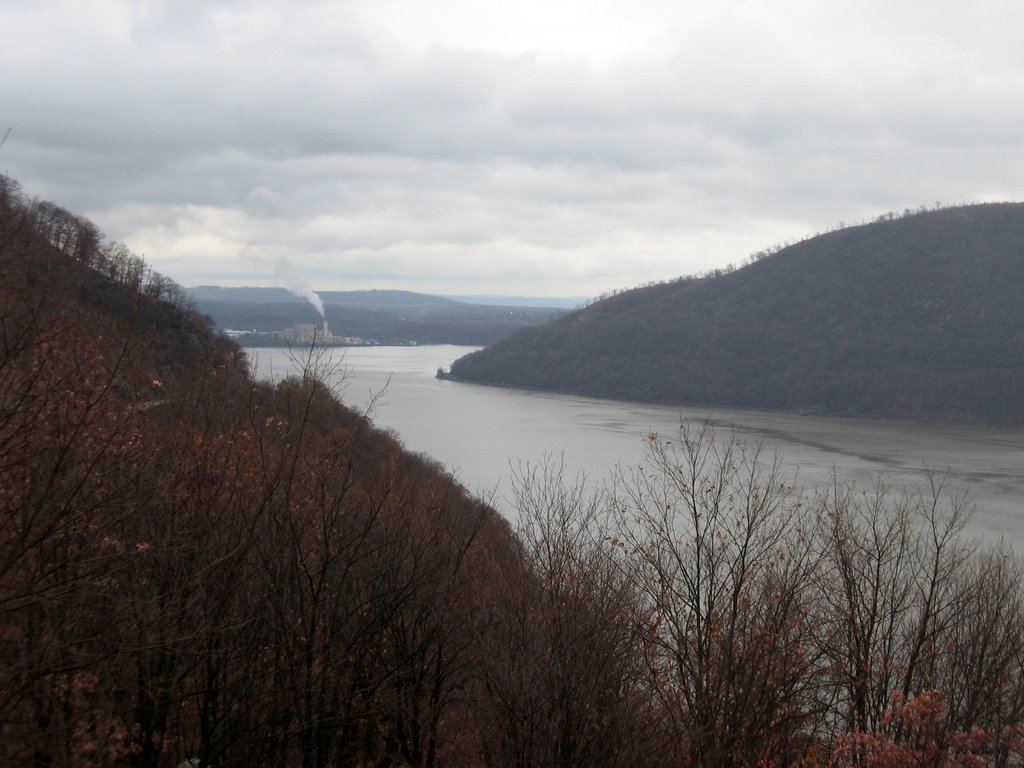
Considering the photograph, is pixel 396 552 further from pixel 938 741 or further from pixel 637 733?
pixel 938 741

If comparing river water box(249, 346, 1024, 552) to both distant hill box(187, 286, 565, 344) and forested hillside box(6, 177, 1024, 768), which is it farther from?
distant hill box(187, 286, 565, 344)

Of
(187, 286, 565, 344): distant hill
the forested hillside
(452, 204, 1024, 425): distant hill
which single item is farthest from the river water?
(187, 286, 565, 344): distant hill

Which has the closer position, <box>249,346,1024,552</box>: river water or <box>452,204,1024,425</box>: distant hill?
<box>249,346,1024,552</box>: river water

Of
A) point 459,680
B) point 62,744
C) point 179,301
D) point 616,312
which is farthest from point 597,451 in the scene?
point 616,312

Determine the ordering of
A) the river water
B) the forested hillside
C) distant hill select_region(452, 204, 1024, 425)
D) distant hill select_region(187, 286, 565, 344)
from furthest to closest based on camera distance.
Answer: distant hill select_region(187, 286, 565, 344), distant hill select_region(452, 204, 1024, 425), the river water, the forested hillside

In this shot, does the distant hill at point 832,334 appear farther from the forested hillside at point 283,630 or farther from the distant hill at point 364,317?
the forested hillside at point 283,630

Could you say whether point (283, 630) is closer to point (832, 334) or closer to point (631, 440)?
point (631, 440)
